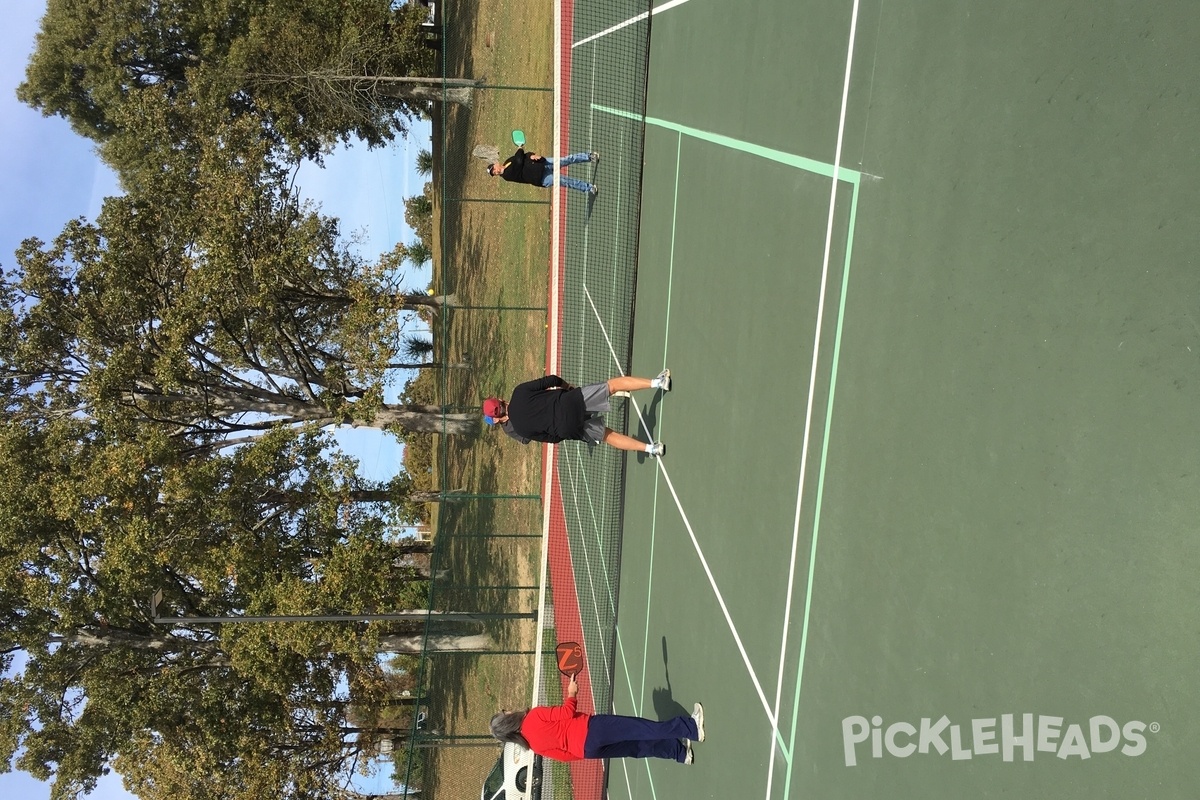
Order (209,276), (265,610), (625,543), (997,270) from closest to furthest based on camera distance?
(997,270)
(625,543)
(265,610)
(209,276)

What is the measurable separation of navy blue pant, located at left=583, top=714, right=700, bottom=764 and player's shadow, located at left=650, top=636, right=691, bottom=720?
0.48 metres

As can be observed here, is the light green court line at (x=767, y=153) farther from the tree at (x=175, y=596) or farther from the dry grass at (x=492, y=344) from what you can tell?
the tree at (x=175, y=596)

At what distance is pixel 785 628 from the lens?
5496 millimetres

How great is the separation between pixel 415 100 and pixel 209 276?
31.2ft

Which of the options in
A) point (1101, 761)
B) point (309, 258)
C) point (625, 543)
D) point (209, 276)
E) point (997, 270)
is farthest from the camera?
point (309, 258)

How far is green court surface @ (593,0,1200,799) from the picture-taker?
2.80 m

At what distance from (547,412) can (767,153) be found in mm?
3405

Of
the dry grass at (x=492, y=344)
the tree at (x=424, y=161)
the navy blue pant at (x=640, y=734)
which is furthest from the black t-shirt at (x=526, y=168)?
the tree at (x=424, y=161)

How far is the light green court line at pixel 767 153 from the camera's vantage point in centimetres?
472

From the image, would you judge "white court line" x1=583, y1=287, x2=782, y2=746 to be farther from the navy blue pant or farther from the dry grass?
the dry grass

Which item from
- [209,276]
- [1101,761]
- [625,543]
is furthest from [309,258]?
[1101,761]

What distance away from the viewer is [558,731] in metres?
7.36

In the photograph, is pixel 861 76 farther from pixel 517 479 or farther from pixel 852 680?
pixel 517 479

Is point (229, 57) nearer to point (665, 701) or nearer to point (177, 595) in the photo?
point (177, 595)
